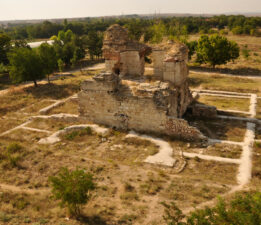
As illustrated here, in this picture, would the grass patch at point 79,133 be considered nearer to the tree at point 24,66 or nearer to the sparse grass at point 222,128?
the sparse grass at point 222,128

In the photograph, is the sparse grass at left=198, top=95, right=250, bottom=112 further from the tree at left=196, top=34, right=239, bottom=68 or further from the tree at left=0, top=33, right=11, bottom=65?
the tree at left=0, top=33, right=11, bottom=65

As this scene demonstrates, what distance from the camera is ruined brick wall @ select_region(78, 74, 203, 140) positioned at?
13375mm

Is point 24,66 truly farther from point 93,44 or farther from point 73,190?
point 73,190

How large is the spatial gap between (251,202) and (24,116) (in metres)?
16.7

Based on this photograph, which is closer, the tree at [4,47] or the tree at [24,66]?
the tree at [24,66]

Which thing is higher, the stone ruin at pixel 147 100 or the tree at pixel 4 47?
the tree at pixel 4 47

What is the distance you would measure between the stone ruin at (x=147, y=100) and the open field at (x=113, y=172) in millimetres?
861

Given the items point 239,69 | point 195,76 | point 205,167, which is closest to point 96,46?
point 195,76

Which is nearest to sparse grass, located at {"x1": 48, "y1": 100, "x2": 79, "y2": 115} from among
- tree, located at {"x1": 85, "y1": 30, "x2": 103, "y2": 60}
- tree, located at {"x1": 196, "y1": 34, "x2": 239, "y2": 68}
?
tree, located at {"x1": 196, "y1": 34, "x2": 239, "y2": 68}

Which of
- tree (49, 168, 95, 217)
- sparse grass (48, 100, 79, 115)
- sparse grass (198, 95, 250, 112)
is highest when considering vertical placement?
tree (49, 168, 95, 217)

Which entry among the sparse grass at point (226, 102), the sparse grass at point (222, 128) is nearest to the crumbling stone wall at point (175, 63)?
the sparse grass at point (222, 128)

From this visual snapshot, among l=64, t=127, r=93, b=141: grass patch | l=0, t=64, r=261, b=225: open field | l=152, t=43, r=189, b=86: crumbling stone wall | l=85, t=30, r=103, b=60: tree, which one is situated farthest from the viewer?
l=85, t=30, r=103, b=60: tree

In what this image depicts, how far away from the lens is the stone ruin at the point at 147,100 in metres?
13.5

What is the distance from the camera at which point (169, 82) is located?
16000 mm
